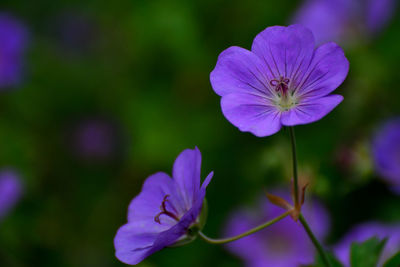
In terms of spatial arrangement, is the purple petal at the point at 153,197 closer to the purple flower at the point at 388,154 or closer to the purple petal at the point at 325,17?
the purple flower at the point at 388,154

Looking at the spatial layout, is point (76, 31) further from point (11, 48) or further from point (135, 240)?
point (135, 240)

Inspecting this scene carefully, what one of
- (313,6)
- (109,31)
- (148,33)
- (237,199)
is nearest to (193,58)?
(148,33)

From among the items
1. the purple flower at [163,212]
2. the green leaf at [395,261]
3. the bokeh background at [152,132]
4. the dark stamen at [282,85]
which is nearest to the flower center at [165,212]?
the purple flower at [163,212]

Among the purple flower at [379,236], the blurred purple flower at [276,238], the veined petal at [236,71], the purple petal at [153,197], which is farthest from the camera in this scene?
the blurred purple flower at [276,238]

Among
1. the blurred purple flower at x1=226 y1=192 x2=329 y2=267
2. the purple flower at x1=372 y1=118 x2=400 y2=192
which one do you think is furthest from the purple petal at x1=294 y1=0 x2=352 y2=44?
the blurred purple flower at x1=226 y1=192 x2=329 y2=267

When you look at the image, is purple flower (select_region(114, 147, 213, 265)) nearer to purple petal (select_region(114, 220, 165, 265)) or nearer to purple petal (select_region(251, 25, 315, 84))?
purple petal (select_region(114, 220, 165, 265))
